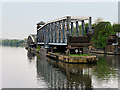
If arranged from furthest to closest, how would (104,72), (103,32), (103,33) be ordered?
(103,33), (103,32), (104,72)

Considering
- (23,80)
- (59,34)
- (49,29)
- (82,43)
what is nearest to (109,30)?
(49,29)

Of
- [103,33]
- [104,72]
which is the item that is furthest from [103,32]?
[104,72]

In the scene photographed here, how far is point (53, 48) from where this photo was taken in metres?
79.7

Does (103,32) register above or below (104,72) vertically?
above

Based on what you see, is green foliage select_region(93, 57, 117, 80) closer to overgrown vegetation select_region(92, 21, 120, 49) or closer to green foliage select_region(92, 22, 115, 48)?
green foliage select_region(92, 22, 115, 48)

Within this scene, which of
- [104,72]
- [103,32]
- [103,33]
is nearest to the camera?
[104,72]

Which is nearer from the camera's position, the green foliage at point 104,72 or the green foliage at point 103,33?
the green foliage at point 104,72

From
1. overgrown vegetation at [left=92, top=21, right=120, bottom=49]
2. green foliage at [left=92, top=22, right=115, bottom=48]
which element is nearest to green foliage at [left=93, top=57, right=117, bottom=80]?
green foliage at [left=92, top=22, right=115, bottom=48]

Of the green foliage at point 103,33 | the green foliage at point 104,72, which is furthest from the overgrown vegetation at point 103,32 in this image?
the green foliage at point 104,72

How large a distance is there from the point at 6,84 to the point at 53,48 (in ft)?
154

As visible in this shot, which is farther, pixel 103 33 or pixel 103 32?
pixel 103 33

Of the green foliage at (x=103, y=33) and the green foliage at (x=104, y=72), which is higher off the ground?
the green foliage at (x=103, y=33)

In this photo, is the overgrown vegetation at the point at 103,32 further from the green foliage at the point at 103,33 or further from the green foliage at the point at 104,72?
the green foliage at the point at 104,72

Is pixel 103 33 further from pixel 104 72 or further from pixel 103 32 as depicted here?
pixel 104 72
